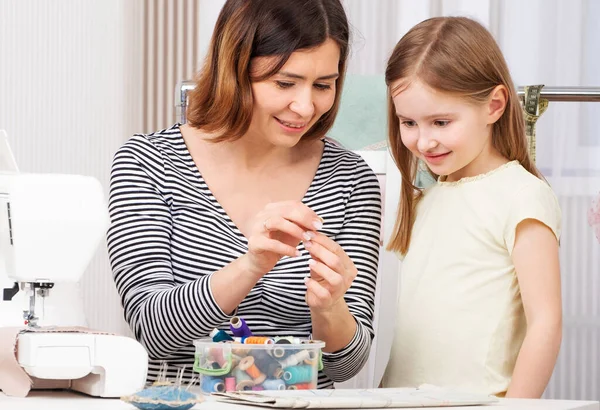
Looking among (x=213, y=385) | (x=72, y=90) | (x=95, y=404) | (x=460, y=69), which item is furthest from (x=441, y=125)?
(x=72, y=90)

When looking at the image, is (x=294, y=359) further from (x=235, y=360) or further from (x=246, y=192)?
(x=246, y=192)

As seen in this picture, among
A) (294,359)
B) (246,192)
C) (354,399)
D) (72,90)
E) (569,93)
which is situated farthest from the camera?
(72,90)

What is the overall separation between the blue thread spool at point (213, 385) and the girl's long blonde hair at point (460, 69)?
652 mm

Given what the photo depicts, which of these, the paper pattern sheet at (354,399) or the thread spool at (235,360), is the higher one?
the thread spool at (235,360)

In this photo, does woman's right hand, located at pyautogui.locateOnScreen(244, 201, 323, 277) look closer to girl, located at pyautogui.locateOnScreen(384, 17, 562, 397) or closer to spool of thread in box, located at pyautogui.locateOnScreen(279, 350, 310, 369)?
spool of thread in box, located at pyautogui.locateOnScreen(279, 350, 310, 369)

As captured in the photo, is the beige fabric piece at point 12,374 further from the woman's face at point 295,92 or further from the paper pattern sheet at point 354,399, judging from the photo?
the woman's face at point 295,92

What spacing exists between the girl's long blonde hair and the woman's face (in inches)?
5.5

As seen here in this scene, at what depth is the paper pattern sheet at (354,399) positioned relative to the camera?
3.21 ft

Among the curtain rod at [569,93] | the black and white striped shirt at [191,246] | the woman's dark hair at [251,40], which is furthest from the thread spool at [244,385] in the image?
the curtain rod at [569,93]

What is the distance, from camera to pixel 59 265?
116 cm

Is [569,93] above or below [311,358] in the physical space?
above

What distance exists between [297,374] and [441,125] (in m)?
0.60

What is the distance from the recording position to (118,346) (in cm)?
110

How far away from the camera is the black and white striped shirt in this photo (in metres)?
1.48
